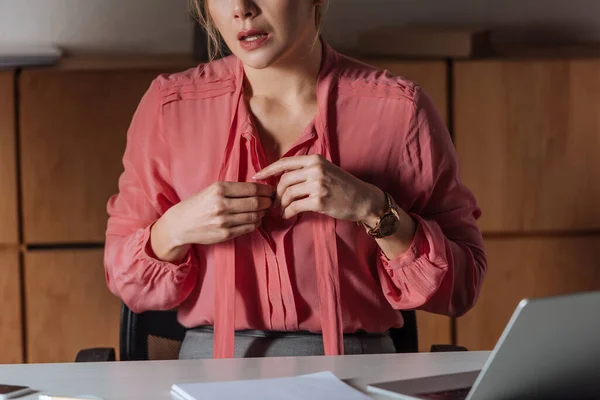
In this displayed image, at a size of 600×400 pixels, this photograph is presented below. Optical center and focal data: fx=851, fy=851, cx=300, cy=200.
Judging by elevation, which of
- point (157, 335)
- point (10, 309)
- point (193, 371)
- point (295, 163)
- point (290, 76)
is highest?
point (290, 76)

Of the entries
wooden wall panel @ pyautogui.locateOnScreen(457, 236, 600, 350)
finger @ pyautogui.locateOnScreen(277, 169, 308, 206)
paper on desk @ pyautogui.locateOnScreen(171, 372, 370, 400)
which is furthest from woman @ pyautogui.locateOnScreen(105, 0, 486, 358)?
wooden wall panel @ pyautogui.locateOnScreen(457, 236, 600, 350)

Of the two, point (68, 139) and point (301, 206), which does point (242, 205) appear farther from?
point (68, 139)

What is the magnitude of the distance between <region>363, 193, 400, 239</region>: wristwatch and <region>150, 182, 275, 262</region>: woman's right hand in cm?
17

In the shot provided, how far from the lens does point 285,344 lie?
1400 millimetres

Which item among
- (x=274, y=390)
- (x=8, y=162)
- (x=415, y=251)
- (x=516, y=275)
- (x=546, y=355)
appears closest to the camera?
(x=546, y=355)

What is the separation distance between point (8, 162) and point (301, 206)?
1365 mm

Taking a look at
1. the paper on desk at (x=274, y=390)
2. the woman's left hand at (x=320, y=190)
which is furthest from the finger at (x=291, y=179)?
the paper on desk at (x=274, y=390)

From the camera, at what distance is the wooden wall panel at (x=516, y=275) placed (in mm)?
2500

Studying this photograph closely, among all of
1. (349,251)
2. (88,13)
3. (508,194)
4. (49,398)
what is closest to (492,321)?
(508,194)

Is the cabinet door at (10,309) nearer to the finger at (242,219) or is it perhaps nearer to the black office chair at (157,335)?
the black office chair at (157,335)

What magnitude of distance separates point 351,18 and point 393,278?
4.62 ft

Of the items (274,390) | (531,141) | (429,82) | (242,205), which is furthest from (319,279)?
(531,141)

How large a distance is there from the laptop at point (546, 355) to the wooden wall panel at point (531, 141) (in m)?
1.59

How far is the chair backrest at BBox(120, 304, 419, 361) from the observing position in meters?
1.51
